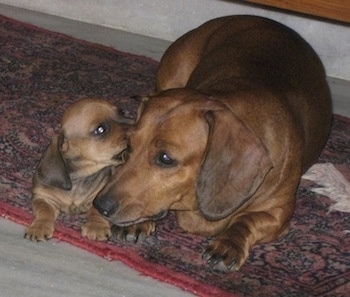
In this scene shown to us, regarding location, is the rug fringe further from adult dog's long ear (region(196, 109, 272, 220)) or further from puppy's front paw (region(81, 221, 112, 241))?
puppy's front paw (region(81, 221, 112, 241))

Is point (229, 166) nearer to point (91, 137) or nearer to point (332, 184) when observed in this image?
point (91, 137)

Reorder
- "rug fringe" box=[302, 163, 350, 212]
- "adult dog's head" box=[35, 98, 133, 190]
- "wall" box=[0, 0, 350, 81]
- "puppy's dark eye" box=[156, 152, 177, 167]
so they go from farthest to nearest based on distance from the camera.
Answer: "wall" box=[0, 0, 350, 81], "rug fringe" box=[302, 163, 350, 212], "adult dog's head" box=[35, 98, 133, 190], "puppy's dark eye" box=[156, 152, 177, 167]

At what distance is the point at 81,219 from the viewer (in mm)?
3305

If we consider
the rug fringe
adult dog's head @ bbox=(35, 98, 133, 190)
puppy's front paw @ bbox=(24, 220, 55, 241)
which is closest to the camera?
puppy's front paw @ bbox=(24, 220, 55, 241)

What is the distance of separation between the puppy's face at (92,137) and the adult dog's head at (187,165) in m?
0.37

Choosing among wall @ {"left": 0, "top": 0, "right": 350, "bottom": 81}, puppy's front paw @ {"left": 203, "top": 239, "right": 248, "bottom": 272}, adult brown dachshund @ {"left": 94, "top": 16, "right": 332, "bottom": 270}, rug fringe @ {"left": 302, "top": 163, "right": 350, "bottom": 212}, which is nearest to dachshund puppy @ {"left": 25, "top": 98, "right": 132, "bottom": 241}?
adult brown dachshund @ {"left": 94, "top": 16, "right": 332, "bottom": 270}

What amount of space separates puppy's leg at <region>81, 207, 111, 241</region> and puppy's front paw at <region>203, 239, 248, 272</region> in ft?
1.14

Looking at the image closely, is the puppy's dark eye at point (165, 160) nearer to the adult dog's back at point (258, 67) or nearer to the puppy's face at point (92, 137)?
the adult dog's back at point (258, 67)

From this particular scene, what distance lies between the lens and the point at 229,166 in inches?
112

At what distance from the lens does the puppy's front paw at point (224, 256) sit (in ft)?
9.67

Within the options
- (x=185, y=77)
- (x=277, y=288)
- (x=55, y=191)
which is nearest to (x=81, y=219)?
(x=55, y=191)

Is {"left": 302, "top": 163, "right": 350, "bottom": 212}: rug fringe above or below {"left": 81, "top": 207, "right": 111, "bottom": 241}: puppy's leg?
below

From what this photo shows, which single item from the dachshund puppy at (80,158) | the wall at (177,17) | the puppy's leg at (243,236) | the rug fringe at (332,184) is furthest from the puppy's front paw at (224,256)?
the wall at (177,17)

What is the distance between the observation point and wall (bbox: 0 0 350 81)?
5.50 m
